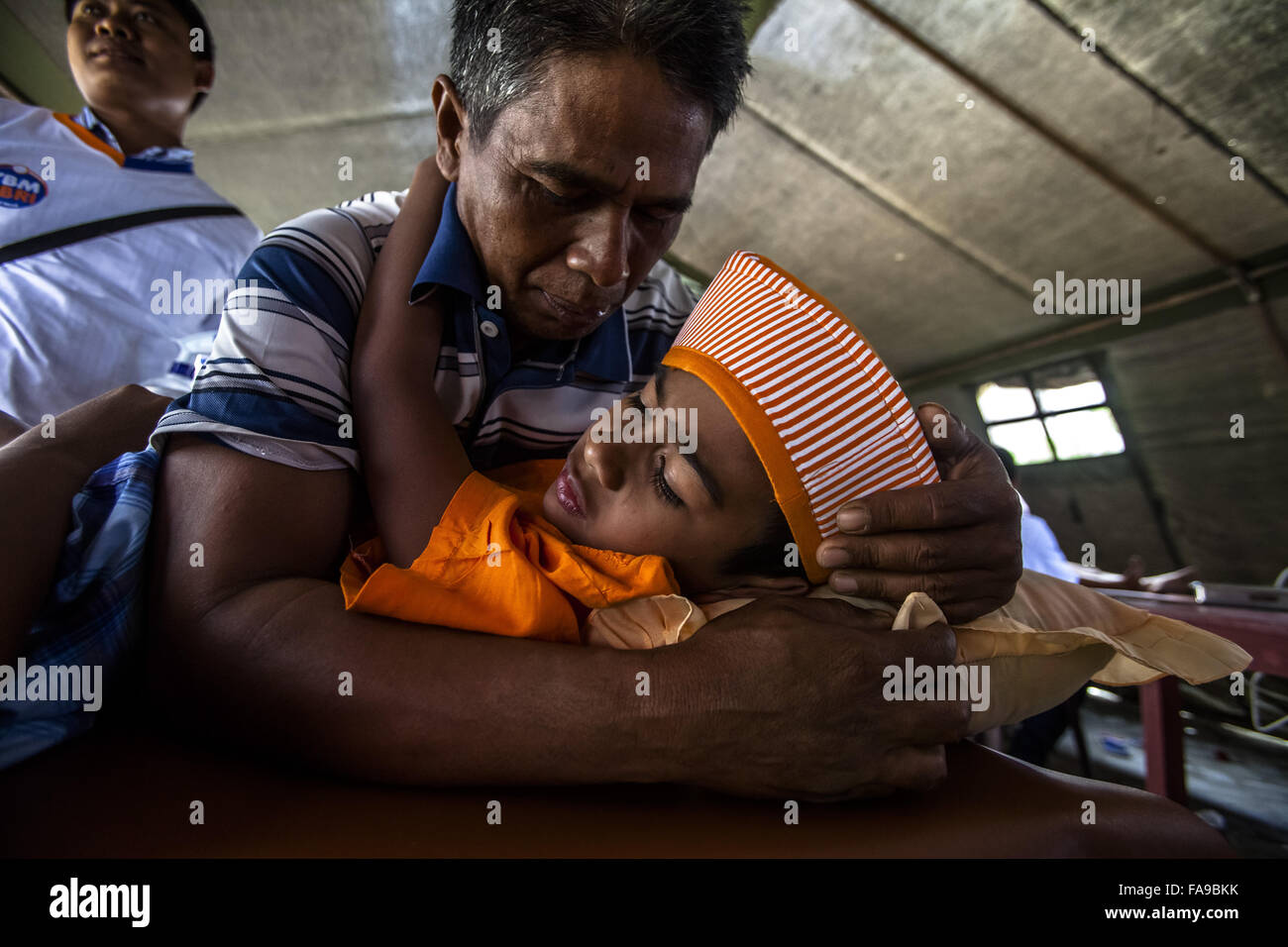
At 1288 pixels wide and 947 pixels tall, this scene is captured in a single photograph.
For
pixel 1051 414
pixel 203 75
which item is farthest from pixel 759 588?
pixel 1051 414

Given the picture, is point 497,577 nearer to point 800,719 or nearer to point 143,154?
point 800,719

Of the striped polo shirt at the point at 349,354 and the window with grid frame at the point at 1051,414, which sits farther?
the window with grid frame at the point at 1051,414

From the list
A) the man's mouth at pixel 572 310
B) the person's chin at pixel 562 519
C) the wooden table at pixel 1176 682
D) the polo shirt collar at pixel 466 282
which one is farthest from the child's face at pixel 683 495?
the wooden table at pixel 1176 682

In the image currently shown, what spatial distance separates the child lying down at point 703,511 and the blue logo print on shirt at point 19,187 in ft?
5.16

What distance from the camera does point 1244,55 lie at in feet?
14.6

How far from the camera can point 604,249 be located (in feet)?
4.59

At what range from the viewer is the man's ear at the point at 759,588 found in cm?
133

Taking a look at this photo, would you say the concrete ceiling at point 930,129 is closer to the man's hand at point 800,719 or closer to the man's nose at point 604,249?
the man's nose at point 604,249

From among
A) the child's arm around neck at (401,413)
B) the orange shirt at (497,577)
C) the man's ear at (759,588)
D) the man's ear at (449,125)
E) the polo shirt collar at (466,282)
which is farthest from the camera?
the man's ear at (449,125)

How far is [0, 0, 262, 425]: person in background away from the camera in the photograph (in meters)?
2.05

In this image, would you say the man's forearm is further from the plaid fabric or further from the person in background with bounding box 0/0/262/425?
the person in background with bounding box 0/0/262/425

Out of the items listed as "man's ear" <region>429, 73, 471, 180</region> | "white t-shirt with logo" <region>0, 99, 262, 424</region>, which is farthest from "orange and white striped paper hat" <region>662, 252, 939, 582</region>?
"white t-shirt with logo" <region>0, 99, 262, 424</region>

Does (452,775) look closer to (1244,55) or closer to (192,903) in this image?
(192,903)

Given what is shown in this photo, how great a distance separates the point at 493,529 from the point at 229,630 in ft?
1.34
